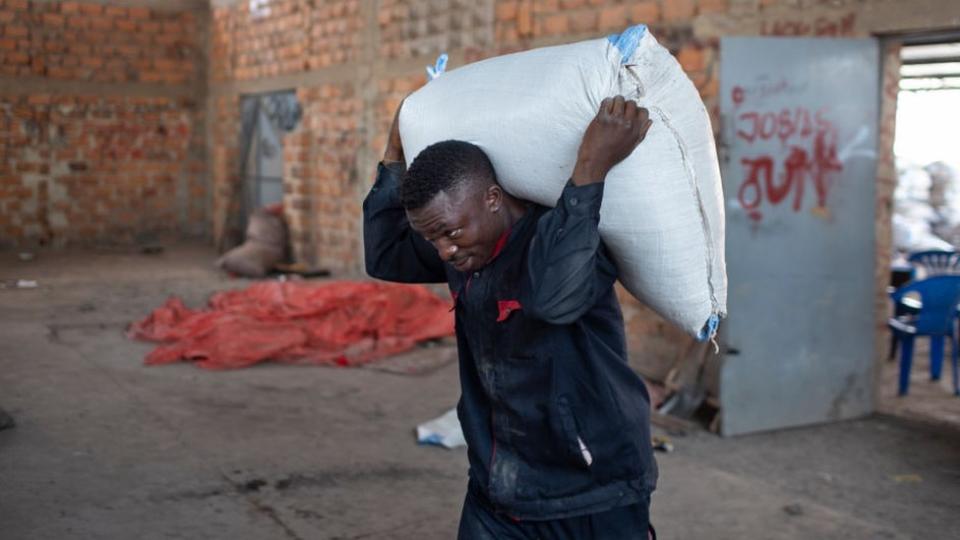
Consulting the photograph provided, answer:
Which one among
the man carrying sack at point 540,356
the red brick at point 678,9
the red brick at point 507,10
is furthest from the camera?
the red brick at point 507,10

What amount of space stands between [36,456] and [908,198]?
10.5 metres

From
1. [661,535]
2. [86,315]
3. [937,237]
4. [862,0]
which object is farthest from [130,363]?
[937,237]

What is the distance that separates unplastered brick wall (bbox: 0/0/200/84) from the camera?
11.9 m

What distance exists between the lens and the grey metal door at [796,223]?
5055 millimetres

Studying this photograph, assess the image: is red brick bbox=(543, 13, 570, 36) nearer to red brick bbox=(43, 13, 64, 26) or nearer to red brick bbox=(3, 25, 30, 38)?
red brick bbox=(43, 13, 64, 26)

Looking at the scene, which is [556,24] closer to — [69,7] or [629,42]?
[629,42]

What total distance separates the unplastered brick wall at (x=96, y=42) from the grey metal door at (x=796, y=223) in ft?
31.0

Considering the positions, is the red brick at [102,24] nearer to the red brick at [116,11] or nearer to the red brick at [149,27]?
the red brick at [116,11]

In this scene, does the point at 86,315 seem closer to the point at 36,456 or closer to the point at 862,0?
the point at 36,456

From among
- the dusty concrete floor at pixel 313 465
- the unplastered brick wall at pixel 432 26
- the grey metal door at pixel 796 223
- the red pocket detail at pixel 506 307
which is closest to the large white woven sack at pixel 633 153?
the red pocket detail at pixel 506 307

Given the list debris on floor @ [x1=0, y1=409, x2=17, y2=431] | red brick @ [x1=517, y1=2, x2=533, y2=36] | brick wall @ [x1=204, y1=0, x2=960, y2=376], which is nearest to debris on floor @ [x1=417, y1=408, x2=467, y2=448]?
brick wall @ [x1=204, y1=0, x2=960, y2=376]

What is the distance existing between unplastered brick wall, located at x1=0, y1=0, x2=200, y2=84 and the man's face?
11.4 metres

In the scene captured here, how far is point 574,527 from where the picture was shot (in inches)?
82.9

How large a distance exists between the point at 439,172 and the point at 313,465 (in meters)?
2.79
